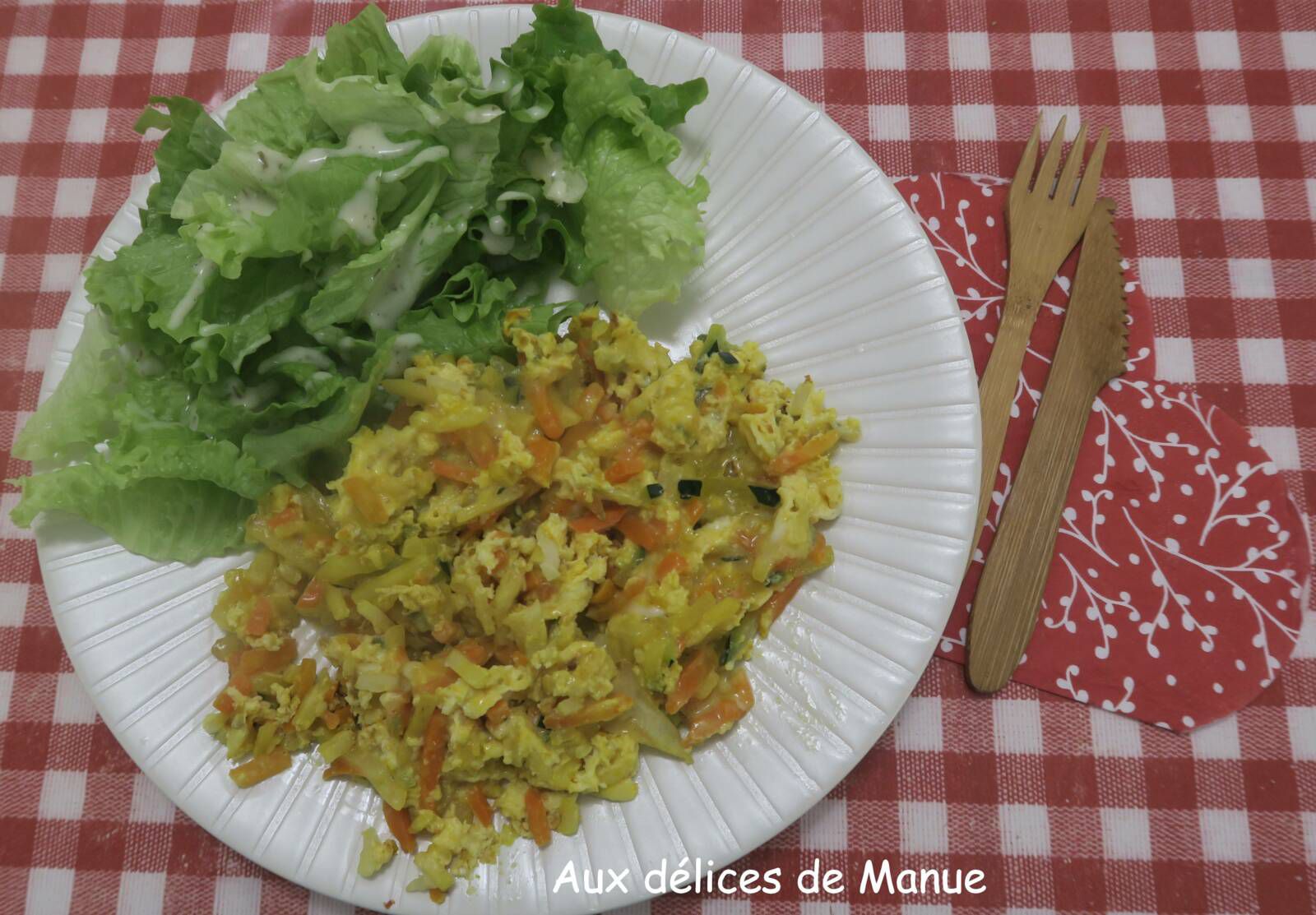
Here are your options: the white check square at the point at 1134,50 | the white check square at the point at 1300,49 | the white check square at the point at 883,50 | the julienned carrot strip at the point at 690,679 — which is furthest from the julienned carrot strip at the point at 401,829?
the white check square at the point at 1300,49

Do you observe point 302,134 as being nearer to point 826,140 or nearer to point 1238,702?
point 826,140

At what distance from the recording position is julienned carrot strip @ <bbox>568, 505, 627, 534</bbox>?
212 cm

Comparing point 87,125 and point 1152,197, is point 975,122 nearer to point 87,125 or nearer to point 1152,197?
point 1152,197

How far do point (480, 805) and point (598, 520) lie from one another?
75cm

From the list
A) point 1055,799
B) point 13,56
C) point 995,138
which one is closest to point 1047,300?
point 995,138

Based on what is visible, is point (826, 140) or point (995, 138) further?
point (995, 138)

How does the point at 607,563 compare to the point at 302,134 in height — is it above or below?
below

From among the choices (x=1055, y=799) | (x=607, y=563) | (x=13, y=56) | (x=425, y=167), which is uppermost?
(x=425, y=167)

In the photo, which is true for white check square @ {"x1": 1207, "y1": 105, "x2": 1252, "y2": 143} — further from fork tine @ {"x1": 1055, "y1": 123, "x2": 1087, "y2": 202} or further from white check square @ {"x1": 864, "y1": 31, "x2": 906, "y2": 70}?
white check square @ {"x1": 864, "y1": 31, "x2": 906, "y2": 70}

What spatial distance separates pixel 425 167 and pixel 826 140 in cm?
107

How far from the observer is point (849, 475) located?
2250 mm

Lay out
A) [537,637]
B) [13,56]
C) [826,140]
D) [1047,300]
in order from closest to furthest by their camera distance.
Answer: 1. [537,637]
2. [826,140]
3. [1047,300]
4. [13,56]

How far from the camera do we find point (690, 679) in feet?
6.79

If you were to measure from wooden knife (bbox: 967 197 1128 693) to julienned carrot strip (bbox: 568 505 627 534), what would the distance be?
104 centimetres
